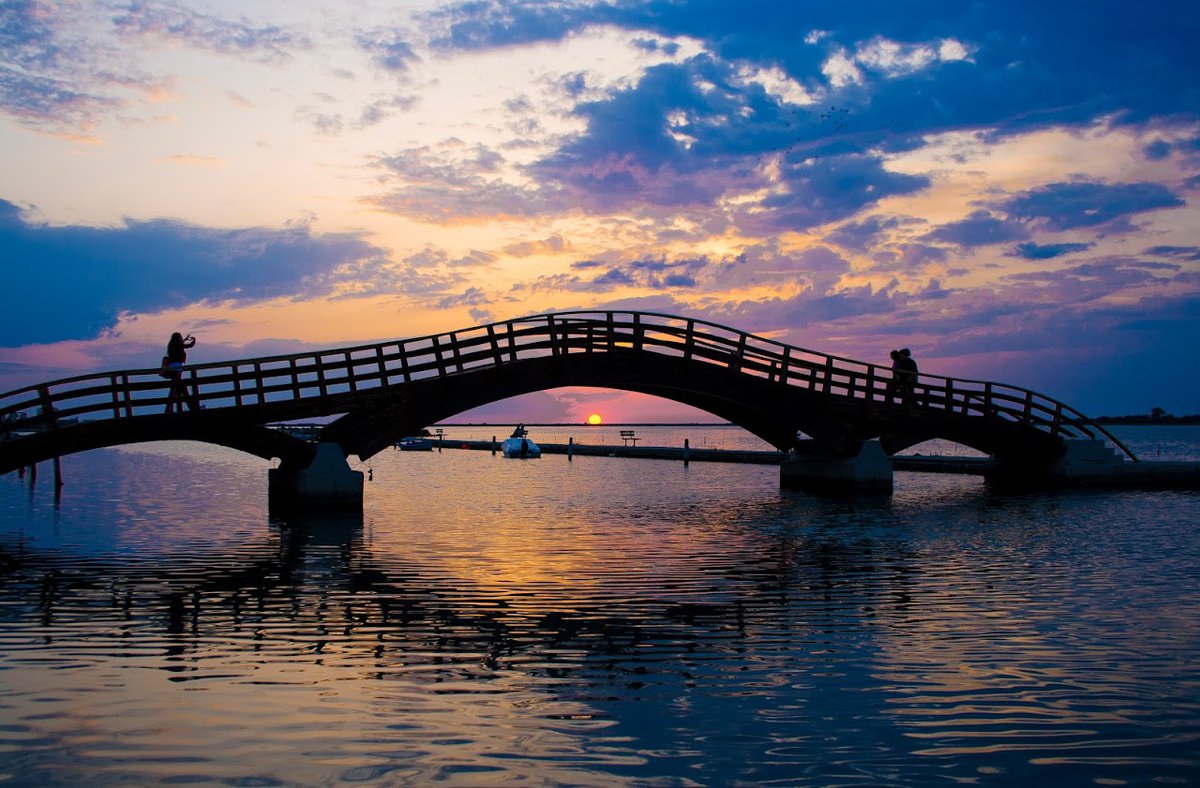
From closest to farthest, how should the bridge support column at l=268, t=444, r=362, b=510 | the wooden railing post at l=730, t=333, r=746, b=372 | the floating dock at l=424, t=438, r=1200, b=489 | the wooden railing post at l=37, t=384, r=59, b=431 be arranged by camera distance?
the wooden railing post at l=37, t=384, r=59, b=431 → the bridge support column at l=268, t=444, r=362, b=510 → the wooden railing post at l=730, t=333, r=746, b=372 → the floating dock at l=424, t=438, r=1200, b=489

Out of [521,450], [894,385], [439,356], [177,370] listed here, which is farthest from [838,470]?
[521,450]

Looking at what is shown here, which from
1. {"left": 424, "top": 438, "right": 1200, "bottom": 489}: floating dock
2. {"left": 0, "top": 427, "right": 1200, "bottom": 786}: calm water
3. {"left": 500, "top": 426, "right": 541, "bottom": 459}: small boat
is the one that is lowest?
{"left": 0, "top": 427, "right": 1200, "bottom": 786}: calm water

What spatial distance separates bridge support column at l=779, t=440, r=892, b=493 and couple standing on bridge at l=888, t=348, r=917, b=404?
1.95 metres

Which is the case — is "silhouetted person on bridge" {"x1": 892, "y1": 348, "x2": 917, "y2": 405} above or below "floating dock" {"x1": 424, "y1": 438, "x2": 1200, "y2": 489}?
above

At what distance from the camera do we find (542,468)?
65438 millimetres

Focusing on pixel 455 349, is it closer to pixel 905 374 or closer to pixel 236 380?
pixel 236 380

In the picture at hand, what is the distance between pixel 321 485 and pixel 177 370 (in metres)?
4.94

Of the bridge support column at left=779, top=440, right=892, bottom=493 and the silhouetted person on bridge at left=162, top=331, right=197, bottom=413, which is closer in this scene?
the silhouetted person on bridge at left=162, top=331, right=197, bottom=413

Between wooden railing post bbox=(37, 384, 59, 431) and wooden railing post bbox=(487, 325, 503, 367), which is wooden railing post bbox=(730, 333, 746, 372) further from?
wooden railing post bbox=(37, 384, 59, 431)

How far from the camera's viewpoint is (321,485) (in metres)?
28.6

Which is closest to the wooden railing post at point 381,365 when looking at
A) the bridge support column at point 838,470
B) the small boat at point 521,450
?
the bridge support column at point 838,470

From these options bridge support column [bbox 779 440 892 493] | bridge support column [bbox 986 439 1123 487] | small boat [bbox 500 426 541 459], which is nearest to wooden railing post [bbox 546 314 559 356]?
bridge support column [bbox 779 440 892 493]

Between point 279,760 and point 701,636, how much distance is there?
555 centimetres

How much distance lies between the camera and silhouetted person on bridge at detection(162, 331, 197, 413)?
2656 cm
